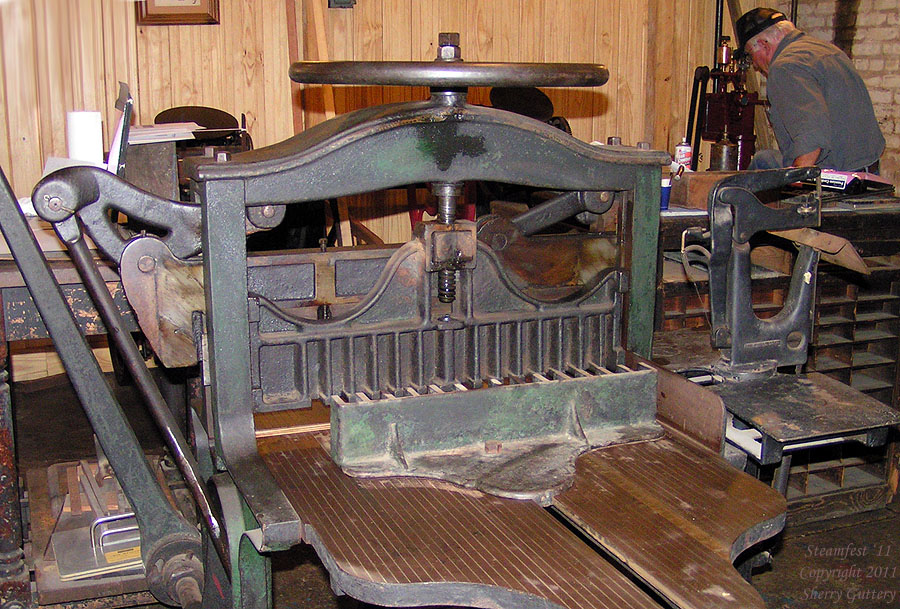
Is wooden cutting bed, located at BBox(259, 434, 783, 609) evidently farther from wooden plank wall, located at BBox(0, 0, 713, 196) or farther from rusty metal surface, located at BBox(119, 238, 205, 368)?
wooden plank wall, located at BBox(0, 0, 713, 196)

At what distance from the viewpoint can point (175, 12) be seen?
4133 millimetres

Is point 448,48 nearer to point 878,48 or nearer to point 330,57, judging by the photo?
point 330,57

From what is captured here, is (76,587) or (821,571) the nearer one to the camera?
(76,587)

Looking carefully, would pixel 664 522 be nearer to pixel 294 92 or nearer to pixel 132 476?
pixel 132 476

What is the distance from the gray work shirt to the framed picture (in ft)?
8.16

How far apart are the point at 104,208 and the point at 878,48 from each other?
4.47 meters

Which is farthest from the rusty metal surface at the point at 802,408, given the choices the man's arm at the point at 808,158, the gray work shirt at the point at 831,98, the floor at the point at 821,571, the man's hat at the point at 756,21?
the man's hat at the point at 756,21

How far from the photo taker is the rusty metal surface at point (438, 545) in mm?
1153

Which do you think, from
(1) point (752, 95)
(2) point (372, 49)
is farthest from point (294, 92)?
(1) point (752, 95)

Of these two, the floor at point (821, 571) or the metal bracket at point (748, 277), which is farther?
the floor at point (821, 571)

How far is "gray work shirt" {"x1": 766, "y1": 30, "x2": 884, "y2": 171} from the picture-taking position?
12.0ft

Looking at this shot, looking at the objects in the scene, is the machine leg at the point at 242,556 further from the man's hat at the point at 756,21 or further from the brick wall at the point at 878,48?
the brick wall at the point at 878,48

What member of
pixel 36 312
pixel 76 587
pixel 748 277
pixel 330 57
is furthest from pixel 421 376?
pixel 330 57

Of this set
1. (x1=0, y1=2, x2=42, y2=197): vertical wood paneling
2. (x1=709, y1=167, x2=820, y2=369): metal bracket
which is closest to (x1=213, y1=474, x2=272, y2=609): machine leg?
(x1=709, y1=167, x2=820, y2=369): metal bracket
